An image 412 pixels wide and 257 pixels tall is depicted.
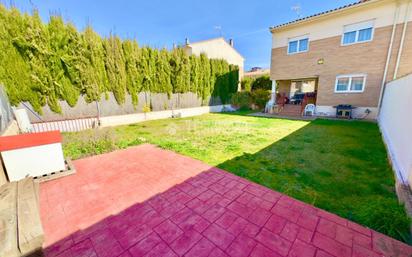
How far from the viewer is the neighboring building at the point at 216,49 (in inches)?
709

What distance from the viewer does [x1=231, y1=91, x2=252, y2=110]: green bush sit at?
609 inches

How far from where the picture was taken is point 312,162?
417cm

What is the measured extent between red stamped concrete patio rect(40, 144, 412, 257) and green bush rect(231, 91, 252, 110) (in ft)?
42.0

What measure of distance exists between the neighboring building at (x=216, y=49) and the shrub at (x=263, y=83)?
5.61 m

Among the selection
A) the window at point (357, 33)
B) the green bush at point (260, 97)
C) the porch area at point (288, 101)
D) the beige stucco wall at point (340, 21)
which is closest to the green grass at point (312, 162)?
the porch area at point (288, 101)

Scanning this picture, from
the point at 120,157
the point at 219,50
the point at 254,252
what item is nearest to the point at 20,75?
the point at 120,157

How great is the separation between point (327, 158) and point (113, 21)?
10.4m

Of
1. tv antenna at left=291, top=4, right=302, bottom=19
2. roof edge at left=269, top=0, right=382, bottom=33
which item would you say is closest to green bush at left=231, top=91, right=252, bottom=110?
roof edge at left=269, top=0, right=382, bottom=33

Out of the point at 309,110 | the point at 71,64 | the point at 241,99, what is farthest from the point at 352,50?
the point at 71,64

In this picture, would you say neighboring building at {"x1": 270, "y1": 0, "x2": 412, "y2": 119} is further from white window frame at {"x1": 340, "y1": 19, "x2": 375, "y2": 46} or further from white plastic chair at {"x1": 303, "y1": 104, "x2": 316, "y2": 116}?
white plastic chair at {"x1": 303, "y1": 104, "x2": 316, "y2": 116}

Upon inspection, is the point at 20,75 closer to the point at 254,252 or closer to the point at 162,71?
the point at 162,71

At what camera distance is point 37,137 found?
10.3 ft

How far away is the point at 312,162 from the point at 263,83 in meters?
15.4

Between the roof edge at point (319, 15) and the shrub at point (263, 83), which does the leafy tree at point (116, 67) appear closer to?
the roof edge at point (319, 15)
